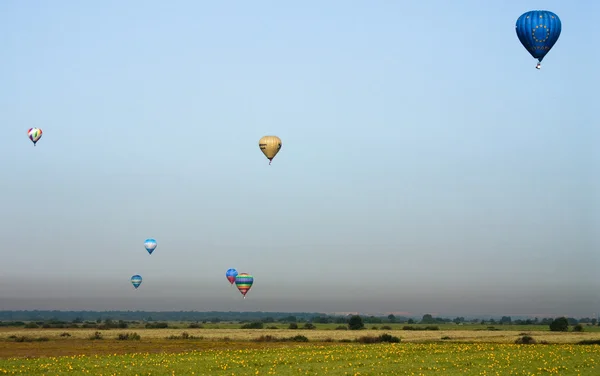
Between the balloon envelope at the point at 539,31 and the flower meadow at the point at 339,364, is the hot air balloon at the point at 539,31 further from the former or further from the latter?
the flower meadow at the point at 339,364

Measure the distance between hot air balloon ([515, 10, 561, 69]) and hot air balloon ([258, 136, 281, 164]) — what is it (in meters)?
37.2

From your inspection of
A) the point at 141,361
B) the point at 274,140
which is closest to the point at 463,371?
the point at 141,361

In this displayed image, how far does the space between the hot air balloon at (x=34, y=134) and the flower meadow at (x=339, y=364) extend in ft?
187

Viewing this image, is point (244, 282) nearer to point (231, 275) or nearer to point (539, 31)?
point (231, 275)

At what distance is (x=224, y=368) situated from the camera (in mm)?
46844

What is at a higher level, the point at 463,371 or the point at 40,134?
the point at 40,134

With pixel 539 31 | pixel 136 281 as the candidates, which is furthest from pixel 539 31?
pixel 136 281

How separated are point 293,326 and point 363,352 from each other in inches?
4704

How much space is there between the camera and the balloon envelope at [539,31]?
201 feet

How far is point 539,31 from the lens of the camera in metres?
61.4

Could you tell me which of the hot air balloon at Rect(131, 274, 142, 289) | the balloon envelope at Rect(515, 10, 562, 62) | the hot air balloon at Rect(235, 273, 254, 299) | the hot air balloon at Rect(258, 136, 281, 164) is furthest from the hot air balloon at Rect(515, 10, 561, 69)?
the hot air balloon at Rect(131, 274, 142, 289)

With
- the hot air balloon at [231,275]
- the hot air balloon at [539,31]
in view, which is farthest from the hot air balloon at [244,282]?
the hot air balloon at [539,31]

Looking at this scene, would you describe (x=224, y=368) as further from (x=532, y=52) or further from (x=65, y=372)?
(x=532, y=52)

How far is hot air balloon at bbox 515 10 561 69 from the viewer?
6138 cm
